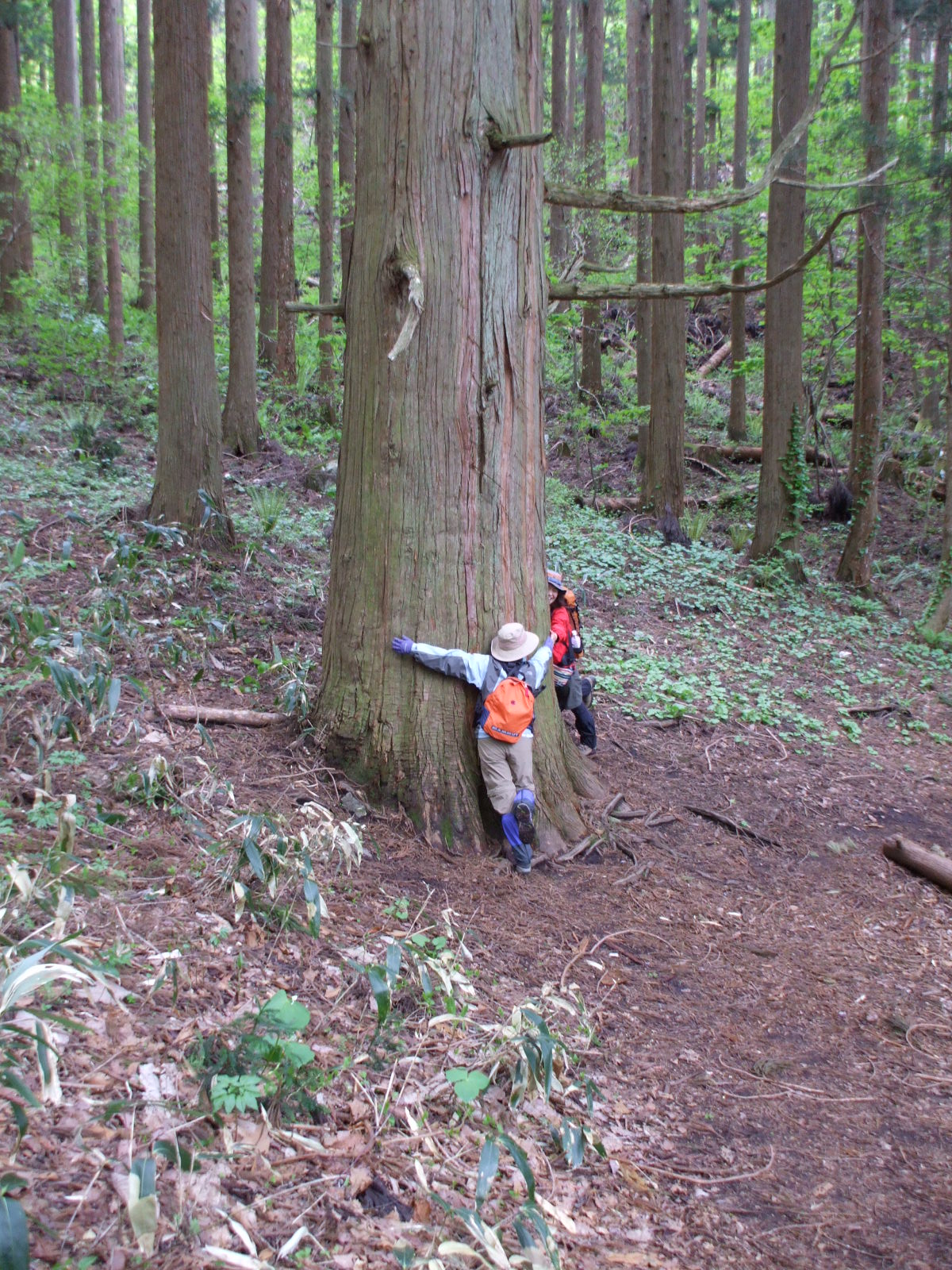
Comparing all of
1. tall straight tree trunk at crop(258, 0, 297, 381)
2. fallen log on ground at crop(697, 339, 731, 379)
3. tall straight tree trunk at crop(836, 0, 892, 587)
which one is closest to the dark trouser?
tall straight tree trunk at crop(836, 0, 892, 587)

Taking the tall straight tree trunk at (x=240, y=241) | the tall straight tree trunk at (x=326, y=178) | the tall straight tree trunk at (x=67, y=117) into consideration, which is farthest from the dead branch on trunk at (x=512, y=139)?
the tall straight tree trunk at (x=67, y=117)

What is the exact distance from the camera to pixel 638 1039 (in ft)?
13.6

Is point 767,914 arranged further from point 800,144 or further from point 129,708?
point 800,144

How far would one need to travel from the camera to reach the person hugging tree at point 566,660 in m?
6.70

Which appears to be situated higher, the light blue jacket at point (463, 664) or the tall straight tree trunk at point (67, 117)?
the tall straight tree trunk at point (67, 117)

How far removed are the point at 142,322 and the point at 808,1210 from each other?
22.6 m

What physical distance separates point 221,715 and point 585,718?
2.93 m

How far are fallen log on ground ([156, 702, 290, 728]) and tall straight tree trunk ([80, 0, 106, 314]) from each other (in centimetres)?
1519

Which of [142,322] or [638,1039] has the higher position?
[142,322]

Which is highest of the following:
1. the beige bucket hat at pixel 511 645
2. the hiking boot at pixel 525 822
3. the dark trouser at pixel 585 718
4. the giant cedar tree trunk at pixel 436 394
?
the giant cedar tree trunk at pixel 436 394

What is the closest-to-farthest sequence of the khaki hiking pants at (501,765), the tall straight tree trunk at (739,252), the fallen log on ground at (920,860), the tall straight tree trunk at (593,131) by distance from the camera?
1. the khaki hiking pants at (501,765)
2. the fallen log on ground at (920,860)
3. the tall straight tree trunk at (593,131)
4. the tall straight tree trunk at (739,252)

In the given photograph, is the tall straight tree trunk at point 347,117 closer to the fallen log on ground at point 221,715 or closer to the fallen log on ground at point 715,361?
the fallen log on ground at point 715,361

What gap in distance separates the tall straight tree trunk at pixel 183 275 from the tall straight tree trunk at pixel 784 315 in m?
7.71

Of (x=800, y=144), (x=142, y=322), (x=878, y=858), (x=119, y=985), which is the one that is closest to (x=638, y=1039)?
(x=119, y=985)
